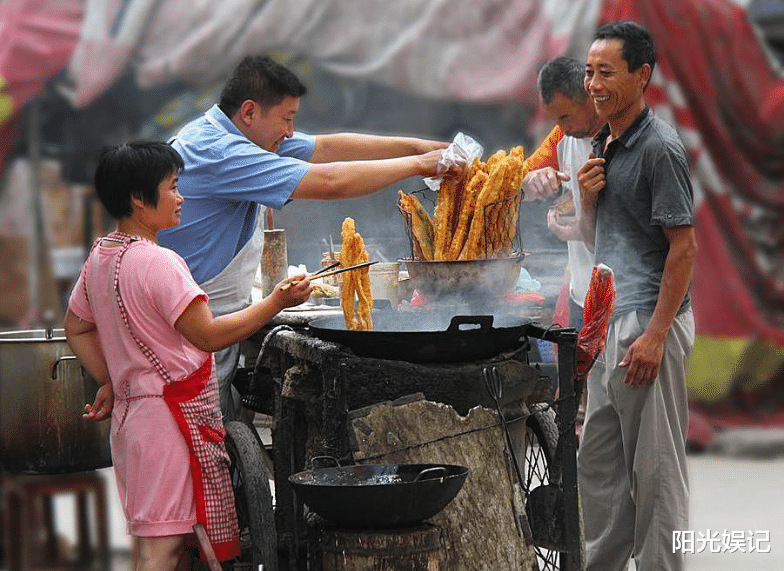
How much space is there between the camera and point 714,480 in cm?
711

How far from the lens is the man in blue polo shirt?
4.05 metres

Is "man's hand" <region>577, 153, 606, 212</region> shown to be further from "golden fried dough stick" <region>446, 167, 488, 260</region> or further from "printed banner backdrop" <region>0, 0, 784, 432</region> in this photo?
"printed banner backdrop" <region>0, 0, 784, 432</region>

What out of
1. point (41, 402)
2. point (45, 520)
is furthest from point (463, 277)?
point (45, 520)

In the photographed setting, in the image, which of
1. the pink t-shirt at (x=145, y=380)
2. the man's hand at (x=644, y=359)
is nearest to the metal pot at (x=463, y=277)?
the man's hand at (x=644, y=359)

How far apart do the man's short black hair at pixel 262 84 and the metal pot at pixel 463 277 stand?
0.76 metres

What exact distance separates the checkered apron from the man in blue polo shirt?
0.53 m

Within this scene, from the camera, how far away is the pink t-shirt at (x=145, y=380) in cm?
356

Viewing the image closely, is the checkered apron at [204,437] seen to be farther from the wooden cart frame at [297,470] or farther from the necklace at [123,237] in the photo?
the wooden cart frame at [297,470]

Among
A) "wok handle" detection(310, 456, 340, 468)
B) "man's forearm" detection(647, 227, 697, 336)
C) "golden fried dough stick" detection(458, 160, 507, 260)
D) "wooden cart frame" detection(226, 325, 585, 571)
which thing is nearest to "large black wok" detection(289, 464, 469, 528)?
"wok handle" detection(310, 456, 340, 468)

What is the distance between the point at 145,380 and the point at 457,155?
1.40 metres

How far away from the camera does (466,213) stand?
4.25 m

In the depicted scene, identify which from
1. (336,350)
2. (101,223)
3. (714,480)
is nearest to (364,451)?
(336,350)

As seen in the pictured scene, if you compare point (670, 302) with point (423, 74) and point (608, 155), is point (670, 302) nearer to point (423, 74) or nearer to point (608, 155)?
point (608, 155)

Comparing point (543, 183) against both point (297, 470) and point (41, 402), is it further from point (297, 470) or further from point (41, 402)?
point (41, 402)
